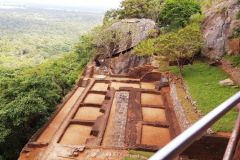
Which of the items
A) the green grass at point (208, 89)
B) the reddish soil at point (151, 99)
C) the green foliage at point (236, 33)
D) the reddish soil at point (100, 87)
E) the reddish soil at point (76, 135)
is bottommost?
the reddish soil at point (100, 87)

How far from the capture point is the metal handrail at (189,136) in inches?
55.0

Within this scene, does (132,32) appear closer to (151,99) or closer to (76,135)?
(151,99)

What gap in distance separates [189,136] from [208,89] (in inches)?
604

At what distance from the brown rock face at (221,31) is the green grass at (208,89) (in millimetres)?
1112

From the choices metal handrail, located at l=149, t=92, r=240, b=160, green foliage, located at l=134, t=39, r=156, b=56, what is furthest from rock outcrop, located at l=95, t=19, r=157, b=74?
metal handrail, located at l=149, t=92, r=240, b=160

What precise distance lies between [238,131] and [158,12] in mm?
29562

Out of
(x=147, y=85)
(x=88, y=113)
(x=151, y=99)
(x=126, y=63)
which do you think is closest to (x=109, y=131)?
(x=88, y=113)

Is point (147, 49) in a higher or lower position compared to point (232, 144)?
lower

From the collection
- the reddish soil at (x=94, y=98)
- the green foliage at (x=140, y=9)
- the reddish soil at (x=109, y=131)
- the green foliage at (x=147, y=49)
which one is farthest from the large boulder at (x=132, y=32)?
the reddish soil at (x=109, y=131)

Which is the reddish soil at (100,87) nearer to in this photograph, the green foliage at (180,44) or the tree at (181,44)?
the green foliage at (180,44)

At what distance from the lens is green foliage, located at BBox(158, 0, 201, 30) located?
1005 inches

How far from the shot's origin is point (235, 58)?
19.1 m

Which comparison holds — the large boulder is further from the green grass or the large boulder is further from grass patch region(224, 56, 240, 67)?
grass patch region(224, 56, 240, 67)

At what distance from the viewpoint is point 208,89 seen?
645 inches
